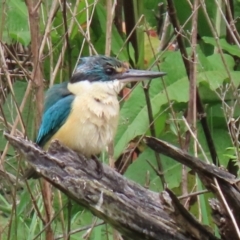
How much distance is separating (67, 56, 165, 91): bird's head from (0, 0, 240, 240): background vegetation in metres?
0.21

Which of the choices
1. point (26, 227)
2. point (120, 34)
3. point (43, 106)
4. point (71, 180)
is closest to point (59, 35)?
point (120, 34)

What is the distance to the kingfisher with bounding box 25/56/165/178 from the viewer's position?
3.08m

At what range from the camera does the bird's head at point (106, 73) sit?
10.8 ft

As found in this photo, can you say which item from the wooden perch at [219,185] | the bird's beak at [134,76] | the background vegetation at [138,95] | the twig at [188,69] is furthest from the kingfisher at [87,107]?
the twig at [188,69]

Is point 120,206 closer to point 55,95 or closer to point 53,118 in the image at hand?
point 53,118

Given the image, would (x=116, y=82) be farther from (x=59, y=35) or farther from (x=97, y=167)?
(x=59, y=35)

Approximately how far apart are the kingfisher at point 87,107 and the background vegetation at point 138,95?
180 mm

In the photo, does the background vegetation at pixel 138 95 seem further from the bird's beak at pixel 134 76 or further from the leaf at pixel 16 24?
A: the bird's beak at pixel 134 76

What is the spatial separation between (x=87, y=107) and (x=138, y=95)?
2.32ft

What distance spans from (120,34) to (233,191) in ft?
6.23

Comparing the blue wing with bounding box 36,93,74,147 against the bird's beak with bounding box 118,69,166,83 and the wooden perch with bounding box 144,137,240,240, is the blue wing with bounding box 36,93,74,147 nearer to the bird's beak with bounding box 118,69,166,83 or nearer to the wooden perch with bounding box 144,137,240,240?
the bird's beak with bounding box 118,69,166,83

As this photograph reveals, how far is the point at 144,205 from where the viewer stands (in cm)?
284

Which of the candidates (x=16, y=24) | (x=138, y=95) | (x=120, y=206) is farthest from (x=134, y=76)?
(x=16, y=24)

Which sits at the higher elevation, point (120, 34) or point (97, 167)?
point (120, 34)
